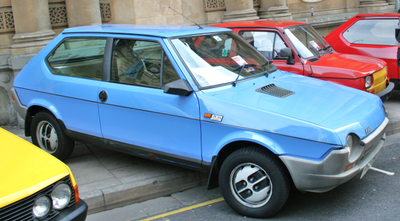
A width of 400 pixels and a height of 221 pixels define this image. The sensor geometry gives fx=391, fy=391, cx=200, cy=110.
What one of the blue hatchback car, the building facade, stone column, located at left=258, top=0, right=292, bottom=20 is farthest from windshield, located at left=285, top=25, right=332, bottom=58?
stone column, located at left=258, top=0, right=292, bottom=20

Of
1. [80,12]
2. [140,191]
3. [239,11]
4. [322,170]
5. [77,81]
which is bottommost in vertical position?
[140,191]

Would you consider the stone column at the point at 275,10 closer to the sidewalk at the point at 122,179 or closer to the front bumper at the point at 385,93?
the front bumper at the point at 385,93

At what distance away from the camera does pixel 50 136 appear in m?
5.21

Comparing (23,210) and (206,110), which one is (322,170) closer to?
(206,110)

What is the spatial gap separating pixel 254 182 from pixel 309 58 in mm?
3431

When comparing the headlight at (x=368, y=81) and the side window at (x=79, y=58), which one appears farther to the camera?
the headlight at (x=368, y=81)

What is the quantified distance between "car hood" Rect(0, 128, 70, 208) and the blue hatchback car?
1320mm

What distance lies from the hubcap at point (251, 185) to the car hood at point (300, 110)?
41 cm

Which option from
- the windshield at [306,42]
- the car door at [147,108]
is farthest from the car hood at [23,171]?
the windshield at [306,42]

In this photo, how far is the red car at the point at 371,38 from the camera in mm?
7684

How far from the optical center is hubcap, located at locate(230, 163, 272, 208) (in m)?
3.59

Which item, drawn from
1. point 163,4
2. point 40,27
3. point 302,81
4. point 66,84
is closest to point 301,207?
point 302,81

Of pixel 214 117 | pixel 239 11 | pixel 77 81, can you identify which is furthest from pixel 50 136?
pixel 239 11

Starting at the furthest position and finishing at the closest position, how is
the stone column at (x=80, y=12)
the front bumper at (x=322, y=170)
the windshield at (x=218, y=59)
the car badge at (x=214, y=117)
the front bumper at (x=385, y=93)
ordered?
the stone column at (x=80, y=12), the front bumper at (x=385, y=93), the windshield at (x=218, y=59), the car badge at (x=214, y=117), the front bumper at (x=322, y=170)
